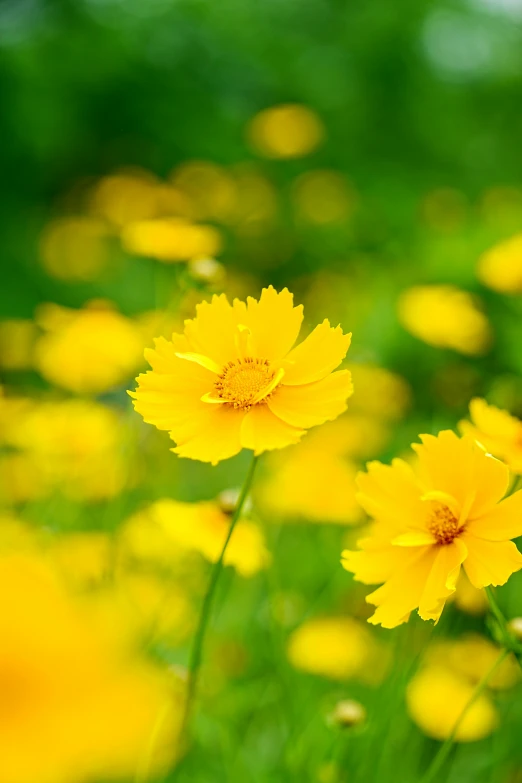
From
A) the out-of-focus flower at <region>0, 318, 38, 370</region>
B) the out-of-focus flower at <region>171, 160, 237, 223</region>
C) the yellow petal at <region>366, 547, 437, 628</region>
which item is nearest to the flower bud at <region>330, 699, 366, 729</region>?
the yellow petal at <region>366, 547, 437, 628</region>

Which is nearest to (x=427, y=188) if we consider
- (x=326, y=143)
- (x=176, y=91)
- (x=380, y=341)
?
(x=326, y=143)

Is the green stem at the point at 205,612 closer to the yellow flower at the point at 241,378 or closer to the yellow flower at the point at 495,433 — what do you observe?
the yellow flower at the point at 241,378

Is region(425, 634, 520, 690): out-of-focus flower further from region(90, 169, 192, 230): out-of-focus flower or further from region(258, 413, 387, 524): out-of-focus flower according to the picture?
region(90, 169, 192, 230): out-of-focus flower

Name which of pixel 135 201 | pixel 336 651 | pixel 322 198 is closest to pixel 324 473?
pixel 336 651

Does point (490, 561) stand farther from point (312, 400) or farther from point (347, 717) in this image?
point (347, 717)

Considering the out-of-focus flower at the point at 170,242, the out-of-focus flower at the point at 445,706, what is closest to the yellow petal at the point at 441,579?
the out-of-focus flower at the point at 445,706

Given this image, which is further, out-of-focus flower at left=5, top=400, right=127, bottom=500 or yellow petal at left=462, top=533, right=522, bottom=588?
out-of-focus flower at left=5, top=400, right=127, bottom=500
